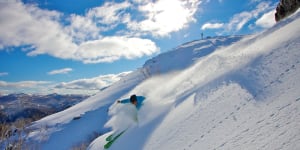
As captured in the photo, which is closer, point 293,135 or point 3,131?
point 293,135

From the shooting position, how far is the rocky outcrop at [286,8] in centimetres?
1170

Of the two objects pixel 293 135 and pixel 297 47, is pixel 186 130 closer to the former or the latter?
pixel 293 135

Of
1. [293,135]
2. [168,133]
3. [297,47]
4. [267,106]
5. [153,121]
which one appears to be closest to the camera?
[293,135]

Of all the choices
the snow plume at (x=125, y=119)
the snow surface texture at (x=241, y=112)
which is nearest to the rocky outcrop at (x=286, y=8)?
the snow surface texture at (x=241, y=112)

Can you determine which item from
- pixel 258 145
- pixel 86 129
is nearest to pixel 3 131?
pixel 258 145

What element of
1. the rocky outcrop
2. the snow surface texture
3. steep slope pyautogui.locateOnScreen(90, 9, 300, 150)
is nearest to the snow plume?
the snow surface texture

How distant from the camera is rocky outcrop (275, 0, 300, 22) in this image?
38.4 feet

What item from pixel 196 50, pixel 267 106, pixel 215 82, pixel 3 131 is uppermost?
pixel 196 50

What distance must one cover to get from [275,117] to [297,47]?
212cm

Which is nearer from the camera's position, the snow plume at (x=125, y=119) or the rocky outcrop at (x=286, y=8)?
the snow plume at (x=125, y=119)

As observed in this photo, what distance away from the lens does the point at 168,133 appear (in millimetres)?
5043

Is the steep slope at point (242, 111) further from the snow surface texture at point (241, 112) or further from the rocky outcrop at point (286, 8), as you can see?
the rocky outcrop at point (286, 8)

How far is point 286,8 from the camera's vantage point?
42.1ft

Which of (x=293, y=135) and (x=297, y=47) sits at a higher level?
(x=297, y=47)
